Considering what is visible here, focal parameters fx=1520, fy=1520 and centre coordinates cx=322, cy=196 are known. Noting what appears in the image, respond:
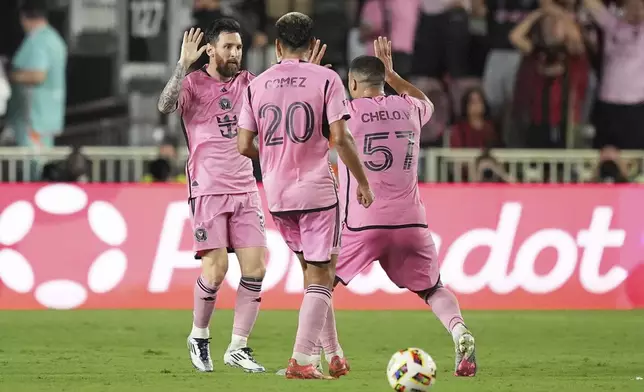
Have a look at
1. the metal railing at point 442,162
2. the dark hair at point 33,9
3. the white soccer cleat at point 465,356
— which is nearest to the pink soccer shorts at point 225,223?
the white soccer cleat at point 465,356

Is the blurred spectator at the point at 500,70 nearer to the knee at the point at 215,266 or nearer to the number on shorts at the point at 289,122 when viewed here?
the knee at the point at 215,266

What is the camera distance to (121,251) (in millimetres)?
15023

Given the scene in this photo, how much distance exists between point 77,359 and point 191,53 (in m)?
2.47

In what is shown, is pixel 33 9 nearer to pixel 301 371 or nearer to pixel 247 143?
pixel 247 143

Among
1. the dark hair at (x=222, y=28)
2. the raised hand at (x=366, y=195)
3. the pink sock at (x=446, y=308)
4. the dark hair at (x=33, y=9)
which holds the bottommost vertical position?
the pink sock at (x=446, y=308)

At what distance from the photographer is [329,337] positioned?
31.6 ft

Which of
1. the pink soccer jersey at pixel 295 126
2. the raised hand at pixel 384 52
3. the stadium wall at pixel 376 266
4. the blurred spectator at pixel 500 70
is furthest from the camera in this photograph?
the blurred spectator at pixel 500 70

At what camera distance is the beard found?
1002cm

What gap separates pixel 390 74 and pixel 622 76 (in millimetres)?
8662

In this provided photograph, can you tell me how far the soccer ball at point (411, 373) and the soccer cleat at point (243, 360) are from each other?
165 cm

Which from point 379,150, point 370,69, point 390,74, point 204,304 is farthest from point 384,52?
point 204,304

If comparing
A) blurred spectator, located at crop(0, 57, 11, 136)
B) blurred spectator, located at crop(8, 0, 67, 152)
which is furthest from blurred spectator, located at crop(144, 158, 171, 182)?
blurred spectator, located at crop(0, 57, 11, 136)

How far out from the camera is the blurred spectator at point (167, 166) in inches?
653

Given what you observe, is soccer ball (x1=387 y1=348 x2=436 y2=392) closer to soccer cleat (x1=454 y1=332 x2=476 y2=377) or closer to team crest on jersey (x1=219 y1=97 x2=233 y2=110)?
soccer cleat (x1=454 y1=332 x2=476 y2=377)
